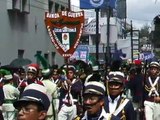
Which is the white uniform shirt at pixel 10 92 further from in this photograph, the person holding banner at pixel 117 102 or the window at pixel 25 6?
the window at pixel 25 6

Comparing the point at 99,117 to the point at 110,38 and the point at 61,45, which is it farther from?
the point at 110,38

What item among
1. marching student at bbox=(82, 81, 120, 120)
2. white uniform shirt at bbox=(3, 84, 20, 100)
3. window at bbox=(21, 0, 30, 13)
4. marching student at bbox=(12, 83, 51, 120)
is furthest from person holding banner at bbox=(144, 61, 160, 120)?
window at bbox=(21, 0, 30, 13)

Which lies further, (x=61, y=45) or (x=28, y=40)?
(x=28, y=40)

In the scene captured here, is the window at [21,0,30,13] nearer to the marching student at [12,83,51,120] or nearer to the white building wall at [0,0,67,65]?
the white building wall at [0,0,67,65]

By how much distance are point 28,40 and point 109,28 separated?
14413 mm

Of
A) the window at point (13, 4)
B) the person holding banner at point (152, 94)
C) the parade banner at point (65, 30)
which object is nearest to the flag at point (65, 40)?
the parade banner at point (65, 30)

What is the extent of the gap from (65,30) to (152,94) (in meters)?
3.58

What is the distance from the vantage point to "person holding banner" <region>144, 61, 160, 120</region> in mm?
11891

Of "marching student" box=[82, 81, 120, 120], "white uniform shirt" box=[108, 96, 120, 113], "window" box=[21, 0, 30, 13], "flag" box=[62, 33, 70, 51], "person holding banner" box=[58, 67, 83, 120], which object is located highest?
"window" box=[21, 0, 30, 13]

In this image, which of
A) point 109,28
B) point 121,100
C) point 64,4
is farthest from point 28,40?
point 121,100

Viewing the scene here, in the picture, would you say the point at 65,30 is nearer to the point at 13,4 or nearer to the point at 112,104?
the point at 112,104

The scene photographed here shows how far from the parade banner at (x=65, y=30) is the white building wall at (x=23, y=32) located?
43.3 ft

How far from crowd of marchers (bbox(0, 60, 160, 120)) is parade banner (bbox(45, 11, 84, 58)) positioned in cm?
60

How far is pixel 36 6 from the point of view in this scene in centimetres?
3541
